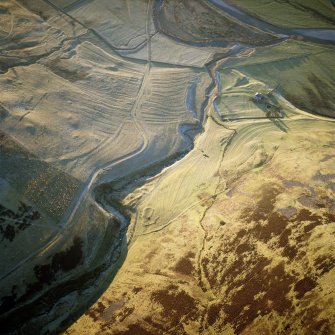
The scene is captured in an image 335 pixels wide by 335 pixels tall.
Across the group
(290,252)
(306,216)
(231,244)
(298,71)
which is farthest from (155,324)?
(298,71)

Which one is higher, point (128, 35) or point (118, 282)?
point (128, 35)

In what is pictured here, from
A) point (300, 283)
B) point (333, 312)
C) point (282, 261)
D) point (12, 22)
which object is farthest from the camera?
point (12, 22)

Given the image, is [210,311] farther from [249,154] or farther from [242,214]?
[249,154]

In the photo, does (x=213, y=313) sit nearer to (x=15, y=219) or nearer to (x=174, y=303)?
(x=174, y=303)

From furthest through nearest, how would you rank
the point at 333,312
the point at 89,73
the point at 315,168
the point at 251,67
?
the point at 251,67 < the point at 89,73 < the point at 315,168 < the point at 333,312

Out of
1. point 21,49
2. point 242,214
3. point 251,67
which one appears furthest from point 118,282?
point 251,67

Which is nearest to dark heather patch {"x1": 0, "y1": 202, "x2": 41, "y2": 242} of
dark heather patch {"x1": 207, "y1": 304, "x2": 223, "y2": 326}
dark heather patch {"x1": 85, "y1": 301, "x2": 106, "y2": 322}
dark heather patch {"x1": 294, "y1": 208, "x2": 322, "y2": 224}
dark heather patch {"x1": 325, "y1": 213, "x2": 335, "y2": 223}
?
dark heather patch {"x1": 85, "y1": 301, "x2": 106, "y2": 322}
